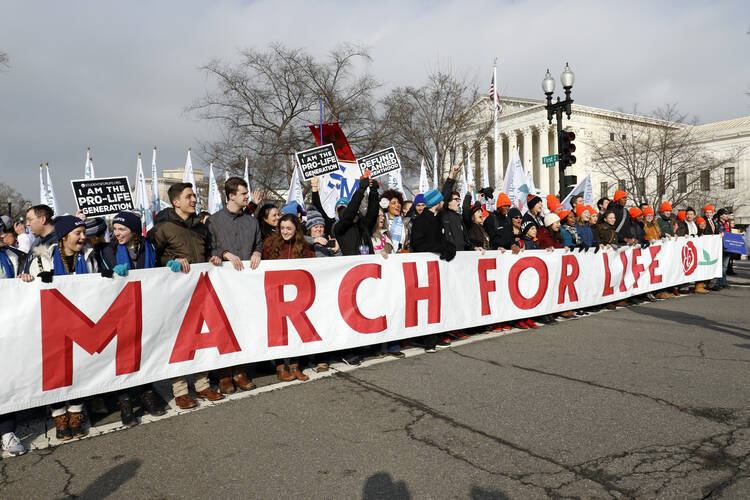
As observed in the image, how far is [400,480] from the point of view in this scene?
9.95ft

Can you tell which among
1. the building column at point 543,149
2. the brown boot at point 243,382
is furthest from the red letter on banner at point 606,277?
the building column at point 543,149

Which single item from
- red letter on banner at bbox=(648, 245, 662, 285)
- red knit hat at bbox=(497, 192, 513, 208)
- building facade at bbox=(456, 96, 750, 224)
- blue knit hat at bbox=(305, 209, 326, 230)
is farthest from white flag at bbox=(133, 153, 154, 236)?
building facade at bbox=(456, 96, 750, 224)

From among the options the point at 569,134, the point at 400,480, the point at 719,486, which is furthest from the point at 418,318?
the point at 569,134

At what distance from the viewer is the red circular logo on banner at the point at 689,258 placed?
1090 cm

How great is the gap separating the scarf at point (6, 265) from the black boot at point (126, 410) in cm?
130

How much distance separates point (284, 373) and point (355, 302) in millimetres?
1088

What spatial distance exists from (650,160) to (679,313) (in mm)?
31141

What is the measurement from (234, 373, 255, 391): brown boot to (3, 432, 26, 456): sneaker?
1.70m

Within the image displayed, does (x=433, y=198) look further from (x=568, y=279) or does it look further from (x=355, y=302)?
(x=568, y=279)

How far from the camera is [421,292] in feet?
20.6

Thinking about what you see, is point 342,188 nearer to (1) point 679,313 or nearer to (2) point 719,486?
(1) point 679,313

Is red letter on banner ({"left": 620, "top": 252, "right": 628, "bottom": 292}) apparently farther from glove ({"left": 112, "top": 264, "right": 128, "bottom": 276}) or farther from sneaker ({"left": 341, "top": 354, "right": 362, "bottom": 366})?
glove ({"left": 112, "top": 264, "right": 128, "bottom": 276})

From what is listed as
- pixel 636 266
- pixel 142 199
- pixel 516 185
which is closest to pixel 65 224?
pixel 636 266

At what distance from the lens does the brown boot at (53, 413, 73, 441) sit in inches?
151
